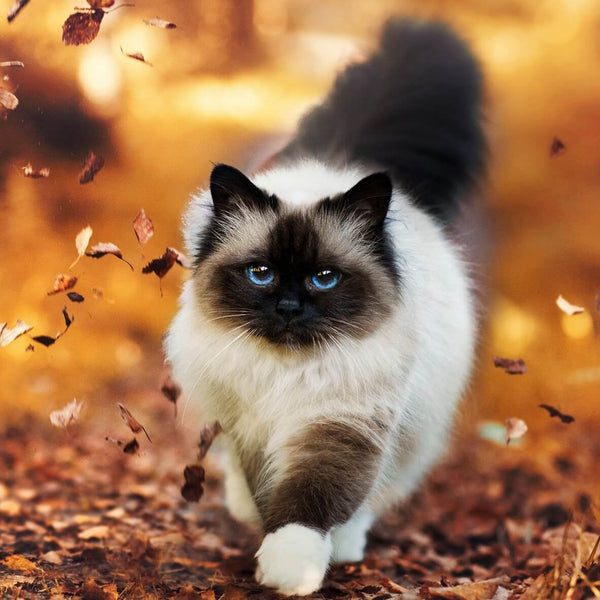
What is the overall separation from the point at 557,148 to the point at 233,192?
1.16m

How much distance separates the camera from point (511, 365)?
2262 millimetres

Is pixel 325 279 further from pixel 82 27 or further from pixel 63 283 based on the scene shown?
pixel 82 27

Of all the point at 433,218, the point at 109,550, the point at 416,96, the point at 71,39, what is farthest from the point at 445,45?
the point at 109,550

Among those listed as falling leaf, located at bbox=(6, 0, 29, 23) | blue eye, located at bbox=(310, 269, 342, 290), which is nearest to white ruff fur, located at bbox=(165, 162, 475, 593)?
blue eye, located at bbox=(310, 269, 342, 290)

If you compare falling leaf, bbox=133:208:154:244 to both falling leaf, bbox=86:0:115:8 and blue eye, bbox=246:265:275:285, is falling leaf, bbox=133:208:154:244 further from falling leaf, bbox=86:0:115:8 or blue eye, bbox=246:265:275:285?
falling leaf, bbox=86:0:115:8

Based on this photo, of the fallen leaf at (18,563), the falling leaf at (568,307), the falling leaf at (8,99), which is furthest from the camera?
the falling leaf at (568,307)

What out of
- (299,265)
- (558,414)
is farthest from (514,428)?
(299,265)

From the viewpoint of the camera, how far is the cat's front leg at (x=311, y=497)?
1.47 m

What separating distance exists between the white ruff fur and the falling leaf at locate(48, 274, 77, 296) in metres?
0.33

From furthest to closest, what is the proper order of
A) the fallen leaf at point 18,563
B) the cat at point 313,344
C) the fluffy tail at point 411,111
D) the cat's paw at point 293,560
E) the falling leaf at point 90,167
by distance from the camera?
the fluffy tail at point 411,111
the falling leaf at point 90,167
the fallen leaf at point 18,563
the cat at point 313,344
the cat's paw at point 293,560

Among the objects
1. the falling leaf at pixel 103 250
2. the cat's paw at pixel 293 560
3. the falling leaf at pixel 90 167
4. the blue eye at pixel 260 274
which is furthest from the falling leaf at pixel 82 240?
the cat's paw at pixel 293 560

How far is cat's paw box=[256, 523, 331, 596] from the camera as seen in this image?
1.46 metres

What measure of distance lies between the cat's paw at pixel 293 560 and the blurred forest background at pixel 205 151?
802 mm

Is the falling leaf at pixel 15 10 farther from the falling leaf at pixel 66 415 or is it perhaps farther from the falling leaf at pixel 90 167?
the falling leaf at pixel 66 415
